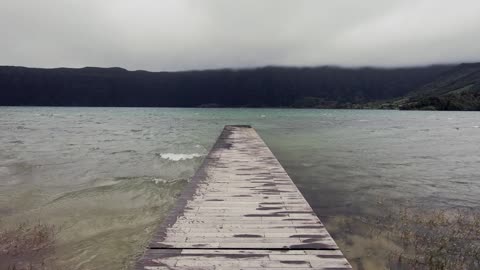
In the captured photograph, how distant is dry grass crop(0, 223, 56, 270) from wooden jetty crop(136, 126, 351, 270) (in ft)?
11.1

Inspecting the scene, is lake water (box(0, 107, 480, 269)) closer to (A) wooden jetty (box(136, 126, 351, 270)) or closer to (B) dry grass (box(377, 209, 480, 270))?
(B) dry grass (box(377, 209, 480, 270))

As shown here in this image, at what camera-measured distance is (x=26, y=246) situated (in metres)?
7.40

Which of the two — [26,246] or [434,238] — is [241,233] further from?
[26,246]

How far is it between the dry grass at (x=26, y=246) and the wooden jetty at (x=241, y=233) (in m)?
3.37

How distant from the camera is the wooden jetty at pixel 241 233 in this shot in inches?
183

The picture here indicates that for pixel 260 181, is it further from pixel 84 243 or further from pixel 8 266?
pixel 8 266

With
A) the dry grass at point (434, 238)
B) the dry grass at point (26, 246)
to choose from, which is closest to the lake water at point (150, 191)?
the dry grass at point (26, 246)

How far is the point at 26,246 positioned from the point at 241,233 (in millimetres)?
5768

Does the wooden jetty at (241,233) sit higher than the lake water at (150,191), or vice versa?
the wooden jetty at (241,233)

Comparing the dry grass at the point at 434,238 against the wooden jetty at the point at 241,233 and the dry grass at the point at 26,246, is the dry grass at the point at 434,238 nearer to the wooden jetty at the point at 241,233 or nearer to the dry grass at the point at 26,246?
the wooden jetty at the point at 241,233

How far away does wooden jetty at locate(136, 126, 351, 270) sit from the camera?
4.64 meters

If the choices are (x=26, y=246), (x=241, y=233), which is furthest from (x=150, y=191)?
(x=241, y=233)

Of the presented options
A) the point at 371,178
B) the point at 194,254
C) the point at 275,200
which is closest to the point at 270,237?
the point at 194,254

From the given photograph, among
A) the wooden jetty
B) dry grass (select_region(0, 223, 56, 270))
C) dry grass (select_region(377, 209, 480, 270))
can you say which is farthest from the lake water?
the wooden jetty
